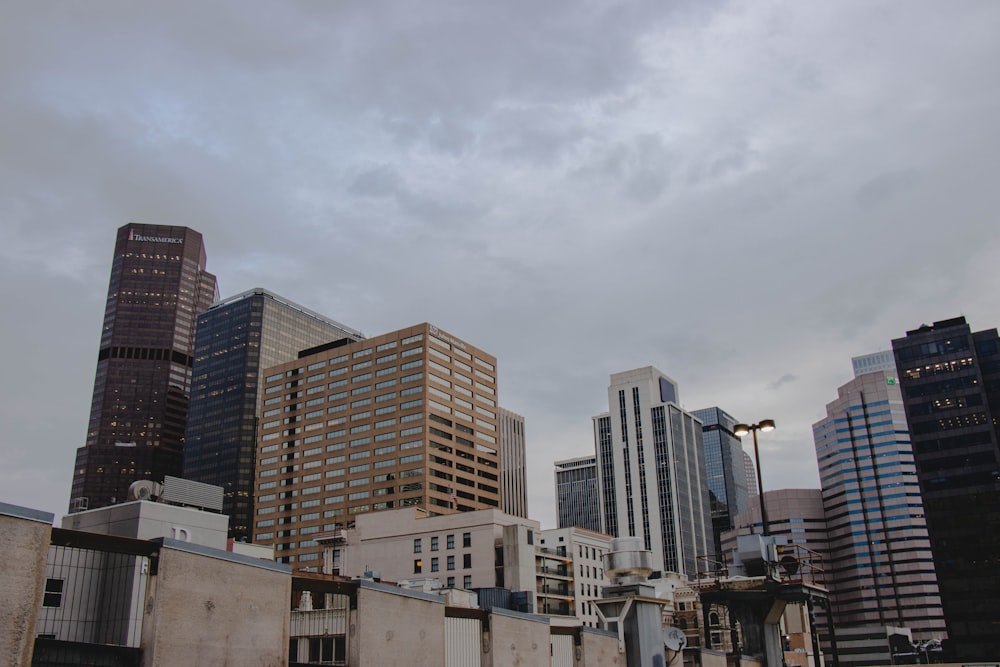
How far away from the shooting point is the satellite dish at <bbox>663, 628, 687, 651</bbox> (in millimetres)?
29656

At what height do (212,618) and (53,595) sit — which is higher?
(53,595)

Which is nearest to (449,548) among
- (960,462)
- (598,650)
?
(598,650)

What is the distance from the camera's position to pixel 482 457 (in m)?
198

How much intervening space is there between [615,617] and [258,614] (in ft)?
53.7

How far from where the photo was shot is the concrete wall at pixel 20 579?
44.2 ft

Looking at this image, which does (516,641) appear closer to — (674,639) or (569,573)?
(674,639)

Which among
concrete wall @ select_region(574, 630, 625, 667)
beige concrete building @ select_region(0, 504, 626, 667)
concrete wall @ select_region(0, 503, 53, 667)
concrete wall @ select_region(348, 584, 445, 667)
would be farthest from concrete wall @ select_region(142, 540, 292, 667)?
concrete wall @ select_region(574, 630, 625, 667)

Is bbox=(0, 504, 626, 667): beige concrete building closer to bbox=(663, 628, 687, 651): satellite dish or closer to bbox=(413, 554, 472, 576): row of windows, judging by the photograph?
bbox=(663, 628, 687, 651): satellite dish

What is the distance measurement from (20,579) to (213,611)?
162 inches

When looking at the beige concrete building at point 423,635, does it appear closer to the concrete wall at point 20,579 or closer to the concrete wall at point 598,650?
the concrete wall at point 598,650

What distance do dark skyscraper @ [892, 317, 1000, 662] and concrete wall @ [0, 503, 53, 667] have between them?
158 metres

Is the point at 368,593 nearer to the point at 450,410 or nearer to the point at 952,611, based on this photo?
the point at 952,611

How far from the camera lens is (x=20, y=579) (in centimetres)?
1375

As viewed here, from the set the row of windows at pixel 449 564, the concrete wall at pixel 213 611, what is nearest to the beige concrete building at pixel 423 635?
the concrete wall at pixel 213 611
